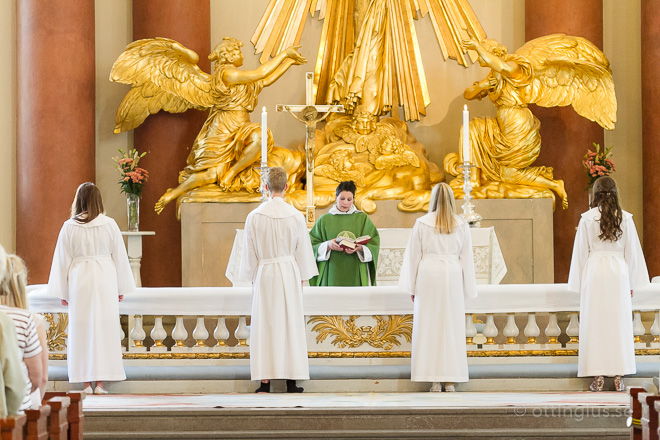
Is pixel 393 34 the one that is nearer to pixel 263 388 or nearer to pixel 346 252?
pixel 346 252

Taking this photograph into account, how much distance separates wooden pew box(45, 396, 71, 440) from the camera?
16.1 ft

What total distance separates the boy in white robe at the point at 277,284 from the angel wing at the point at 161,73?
3.79m

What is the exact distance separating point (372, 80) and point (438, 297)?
14.4ft

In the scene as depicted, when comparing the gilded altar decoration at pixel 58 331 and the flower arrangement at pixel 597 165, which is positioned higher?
the flower arrangement at pixel 597 165

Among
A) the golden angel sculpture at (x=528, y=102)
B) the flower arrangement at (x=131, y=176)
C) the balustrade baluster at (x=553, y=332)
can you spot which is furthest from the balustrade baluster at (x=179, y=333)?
the golden angel sculpture at (x=528, y=102)

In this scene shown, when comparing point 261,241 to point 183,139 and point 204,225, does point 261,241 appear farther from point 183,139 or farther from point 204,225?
point 183,139

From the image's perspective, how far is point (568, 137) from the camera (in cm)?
1161

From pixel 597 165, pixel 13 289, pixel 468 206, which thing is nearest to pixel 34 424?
pixel 13 289

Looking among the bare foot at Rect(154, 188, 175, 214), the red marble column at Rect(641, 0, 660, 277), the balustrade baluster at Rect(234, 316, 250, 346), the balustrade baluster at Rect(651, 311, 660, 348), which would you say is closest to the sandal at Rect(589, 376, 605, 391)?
the balustrade baluster at Rect(651, 311, 660, 348)

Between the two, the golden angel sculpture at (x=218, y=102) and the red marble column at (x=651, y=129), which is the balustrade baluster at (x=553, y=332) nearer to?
the golden angel sculpture at (x=218, y=102)

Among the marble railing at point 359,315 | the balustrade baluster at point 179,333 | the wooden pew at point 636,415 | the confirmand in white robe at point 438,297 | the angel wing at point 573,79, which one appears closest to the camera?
the wooden pew at point 636,415

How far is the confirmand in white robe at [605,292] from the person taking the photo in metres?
7.22

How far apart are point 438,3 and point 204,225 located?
12.2 ft

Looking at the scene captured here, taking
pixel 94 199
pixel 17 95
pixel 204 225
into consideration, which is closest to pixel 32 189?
pixel 17 95
